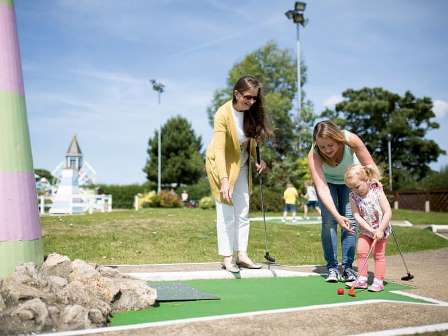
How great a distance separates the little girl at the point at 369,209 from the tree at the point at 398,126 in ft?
169

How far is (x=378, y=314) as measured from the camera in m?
3.63

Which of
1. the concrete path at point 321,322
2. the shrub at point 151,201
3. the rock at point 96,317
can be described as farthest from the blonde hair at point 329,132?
the shrub at point 151,201

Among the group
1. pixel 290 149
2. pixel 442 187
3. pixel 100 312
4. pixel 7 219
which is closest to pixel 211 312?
pixel 100 312

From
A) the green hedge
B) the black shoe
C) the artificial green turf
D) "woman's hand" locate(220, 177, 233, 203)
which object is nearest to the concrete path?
the artificial green turf

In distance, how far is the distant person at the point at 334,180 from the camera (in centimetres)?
515

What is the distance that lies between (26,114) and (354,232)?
3.46m

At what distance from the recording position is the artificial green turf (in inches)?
144

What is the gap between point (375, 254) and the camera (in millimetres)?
4992

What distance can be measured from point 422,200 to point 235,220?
1393 inches

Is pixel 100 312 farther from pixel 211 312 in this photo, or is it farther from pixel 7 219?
pixel 7 219

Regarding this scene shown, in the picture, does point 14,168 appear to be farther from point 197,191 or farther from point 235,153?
point 197,191

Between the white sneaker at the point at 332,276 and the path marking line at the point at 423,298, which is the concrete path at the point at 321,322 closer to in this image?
the path marking line at the point at 423,298

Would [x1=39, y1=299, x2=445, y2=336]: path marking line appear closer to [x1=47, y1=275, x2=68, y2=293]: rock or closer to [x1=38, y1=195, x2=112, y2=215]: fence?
[x1=47, y1=275, x2=68, y2=293]: rock

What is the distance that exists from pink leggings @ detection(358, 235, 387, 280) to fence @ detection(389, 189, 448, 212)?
32376mm
